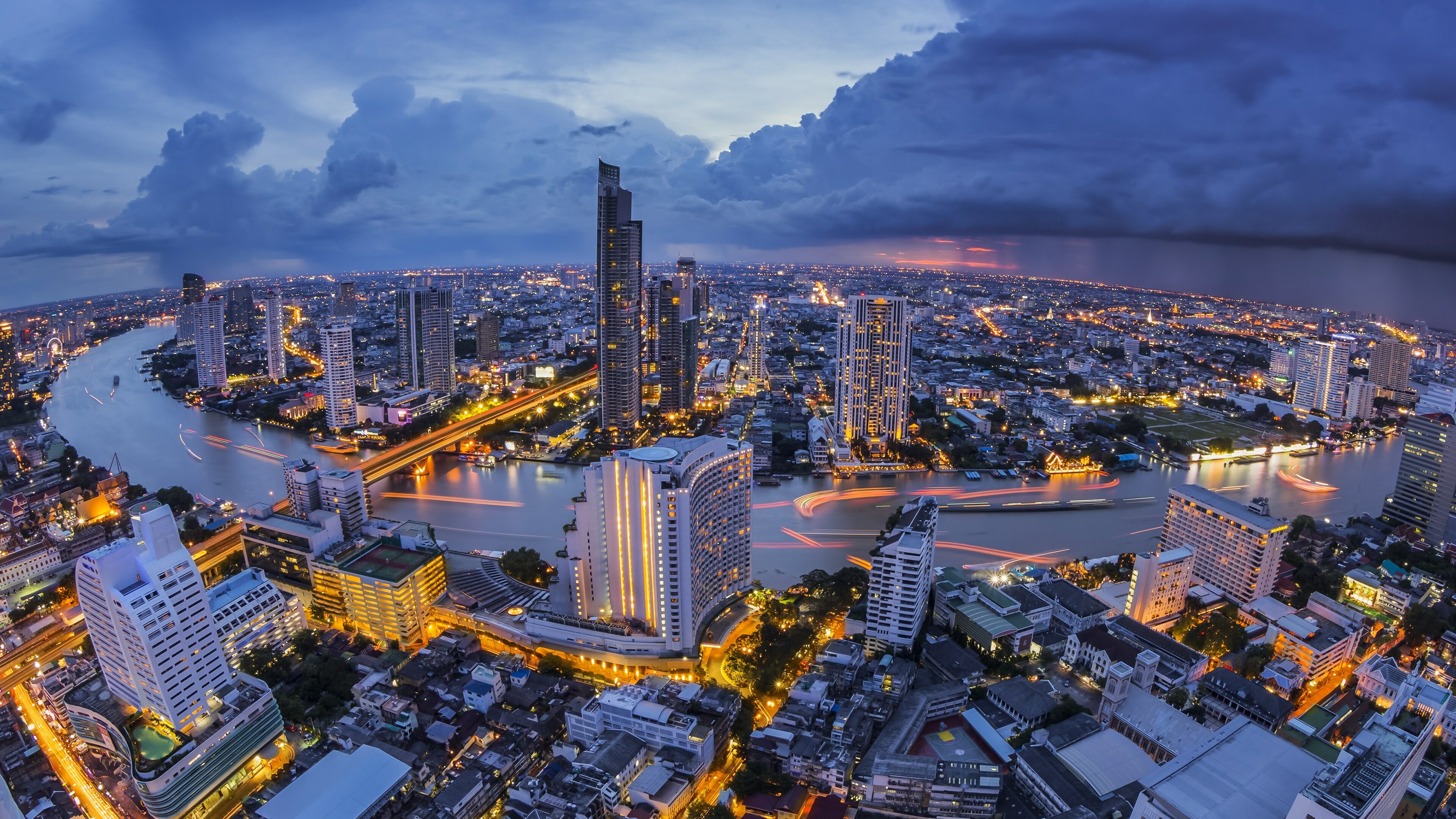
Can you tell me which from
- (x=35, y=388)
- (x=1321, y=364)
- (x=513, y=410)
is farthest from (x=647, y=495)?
(x=35, y=388)

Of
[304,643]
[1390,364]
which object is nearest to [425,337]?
[304,643]

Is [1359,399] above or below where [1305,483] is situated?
above

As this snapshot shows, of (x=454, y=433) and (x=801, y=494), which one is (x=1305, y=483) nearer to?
(x=801, y=494)

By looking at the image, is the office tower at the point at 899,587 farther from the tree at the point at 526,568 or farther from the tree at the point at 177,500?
the tree at the point at 177,500

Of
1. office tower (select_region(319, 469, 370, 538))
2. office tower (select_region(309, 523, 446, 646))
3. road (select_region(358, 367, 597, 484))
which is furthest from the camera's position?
road (select_region(358, 367, 597, 484))

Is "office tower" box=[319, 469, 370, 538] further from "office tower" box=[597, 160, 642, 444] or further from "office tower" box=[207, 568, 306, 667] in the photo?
"office tower" box=[597, 160, 642, 444]

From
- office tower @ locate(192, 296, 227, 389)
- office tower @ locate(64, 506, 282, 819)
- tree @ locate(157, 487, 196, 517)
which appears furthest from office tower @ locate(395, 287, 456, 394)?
office tower @ locate(64, 506, 282, 819)
